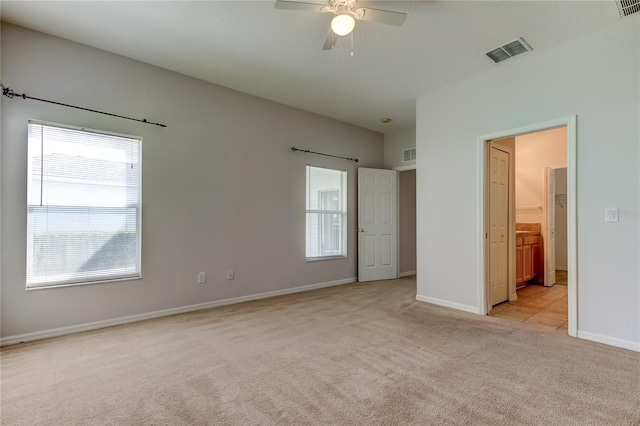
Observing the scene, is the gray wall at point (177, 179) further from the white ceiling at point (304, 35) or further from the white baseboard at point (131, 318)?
the white ceiling at point (304, 35)

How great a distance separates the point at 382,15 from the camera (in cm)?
216

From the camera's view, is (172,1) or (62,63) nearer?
(172,1)

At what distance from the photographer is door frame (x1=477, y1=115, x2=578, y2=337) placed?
2.87m

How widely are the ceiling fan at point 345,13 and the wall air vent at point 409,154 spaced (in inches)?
140

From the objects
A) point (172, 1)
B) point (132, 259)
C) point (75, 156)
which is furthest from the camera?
point (132, 259)

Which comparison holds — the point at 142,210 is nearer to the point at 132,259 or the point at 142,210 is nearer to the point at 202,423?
the point at 132,259

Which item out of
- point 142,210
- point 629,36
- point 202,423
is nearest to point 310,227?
point 142,210

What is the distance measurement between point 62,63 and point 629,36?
17.1 feet

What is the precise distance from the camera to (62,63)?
117 inches

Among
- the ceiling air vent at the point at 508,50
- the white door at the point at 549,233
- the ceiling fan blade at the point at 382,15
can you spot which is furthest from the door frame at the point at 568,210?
the white door at the point at 549,233

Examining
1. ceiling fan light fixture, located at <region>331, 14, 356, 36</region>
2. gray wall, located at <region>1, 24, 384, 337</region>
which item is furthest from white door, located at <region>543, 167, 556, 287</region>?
ceiling fan light fixture, located at <region>331, 14, 356, 36</region>

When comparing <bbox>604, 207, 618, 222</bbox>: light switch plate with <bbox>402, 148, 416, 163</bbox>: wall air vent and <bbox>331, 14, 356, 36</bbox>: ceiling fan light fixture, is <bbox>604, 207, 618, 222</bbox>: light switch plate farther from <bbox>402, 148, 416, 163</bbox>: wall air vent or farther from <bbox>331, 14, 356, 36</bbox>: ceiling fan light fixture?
<bbox>402, 148, 416, 163</bbox>: wall air vent

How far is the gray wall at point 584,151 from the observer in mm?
2617

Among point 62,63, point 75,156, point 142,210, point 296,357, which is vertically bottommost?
point 296,357
